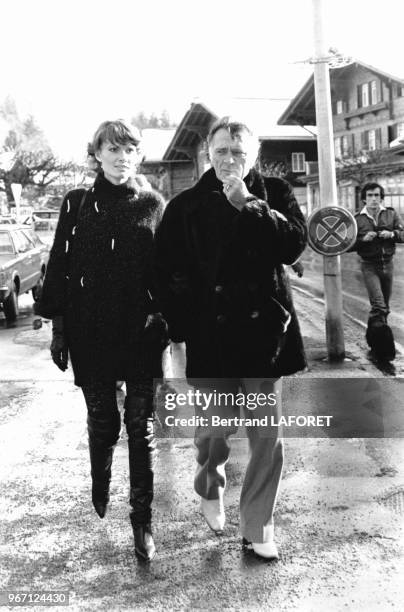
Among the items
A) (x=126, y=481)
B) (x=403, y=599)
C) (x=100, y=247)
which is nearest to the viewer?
(x=403, y=599)

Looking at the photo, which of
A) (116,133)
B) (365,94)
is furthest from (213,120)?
(116,133)

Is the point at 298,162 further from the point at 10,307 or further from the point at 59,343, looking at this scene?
the point at 59,343

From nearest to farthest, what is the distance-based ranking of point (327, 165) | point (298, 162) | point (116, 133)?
1. point (116, 133)
2. point (327, 165)
3. point (298, 162)

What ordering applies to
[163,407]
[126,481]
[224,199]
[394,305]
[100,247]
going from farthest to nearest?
[394,305] → [126,481] → [163,407] → [100,247] → [224,199]

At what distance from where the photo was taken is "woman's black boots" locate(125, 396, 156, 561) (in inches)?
127

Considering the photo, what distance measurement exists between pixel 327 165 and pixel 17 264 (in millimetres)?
7214

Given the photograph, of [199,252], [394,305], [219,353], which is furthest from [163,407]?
[394,305]

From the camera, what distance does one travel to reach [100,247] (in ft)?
10.9

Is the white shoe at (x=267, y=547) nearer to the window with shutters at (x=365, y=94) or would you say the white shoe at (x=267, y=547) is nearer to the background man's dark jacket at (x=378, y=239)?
the background man's dark jacket at (x=378, y=239)

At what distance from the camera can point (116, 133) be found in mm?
3254

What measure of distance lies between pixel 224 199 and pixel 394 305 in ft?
27.7

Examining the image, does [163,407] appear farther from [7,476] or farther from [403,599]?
[403,599]

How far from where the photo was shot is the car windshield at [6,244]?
42.5 feet

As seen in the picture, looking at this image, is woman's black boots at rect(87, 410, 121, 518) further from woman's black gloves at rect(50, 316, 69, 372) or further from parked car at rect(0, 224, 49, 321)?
parked car at rect(0, 224, 49, 321)
